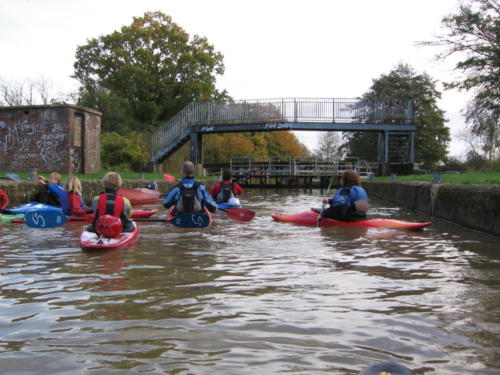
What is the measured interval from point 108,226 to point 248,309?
11.5 feet

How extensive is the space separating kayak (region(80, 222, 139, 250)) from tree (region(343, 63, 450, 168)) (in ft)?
129

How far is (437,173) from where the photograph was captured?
1233 cm

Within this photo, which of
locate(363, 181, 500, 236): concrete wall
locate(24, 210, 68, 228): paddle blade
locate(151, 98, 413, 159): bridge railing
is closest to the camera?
locate(363, 181, 500, 236): concrete wall

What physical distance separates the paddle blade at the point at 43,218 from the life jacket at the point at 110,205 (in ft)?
6.07

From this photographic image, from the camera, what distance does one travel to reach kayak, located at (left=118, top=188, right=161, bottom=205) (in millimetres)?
16312

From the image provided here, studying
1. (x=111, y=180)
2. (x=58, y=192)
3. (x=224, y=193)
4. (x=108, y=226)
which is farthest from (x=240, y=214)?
(x=108, y=226)

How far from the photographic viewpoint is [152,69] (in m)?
43.0

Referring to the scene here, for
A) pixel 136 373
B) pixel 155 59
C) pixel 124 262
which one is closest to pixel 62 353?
pixel 136 373

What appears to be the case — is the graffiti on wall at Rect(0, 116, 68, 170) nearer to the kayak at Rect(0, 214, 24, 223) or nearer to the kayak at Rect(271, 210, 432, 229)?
the kayak at Rect(0, 214, 24, 223)

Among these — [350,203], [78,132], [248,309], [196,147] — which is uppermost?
[78,132]

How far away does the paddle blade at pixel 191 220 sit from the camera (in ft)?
29.9

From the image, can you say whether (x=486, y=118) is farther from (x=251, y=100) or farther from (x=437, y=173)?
(x=251, y=100)

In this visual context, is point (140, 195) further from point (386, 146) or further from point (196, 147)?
point (386, 146)

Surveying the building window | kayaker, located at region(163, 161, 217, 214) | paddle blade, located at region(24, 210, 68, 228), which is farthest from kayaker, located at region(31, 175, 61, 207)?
the building window
